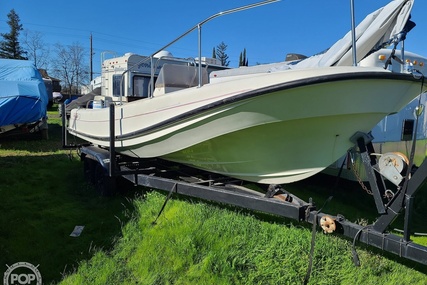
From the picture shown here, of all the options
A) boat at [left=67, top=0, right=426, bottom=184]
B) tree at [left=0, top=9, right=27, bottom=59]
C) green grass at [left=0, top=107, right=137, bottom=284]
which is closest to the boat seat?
boat at [left=67, top=0, right=426, bottom=184]

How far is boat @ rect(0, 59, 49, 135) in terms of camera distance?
8117 millimetres

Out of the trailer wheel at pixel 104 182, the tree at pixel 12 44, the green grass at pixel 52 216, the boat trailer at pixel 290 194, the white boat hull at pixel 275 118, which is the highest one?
the tree at pixel 12 44

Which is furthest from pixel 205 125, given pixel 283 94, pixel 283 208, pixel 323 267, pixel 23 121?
pixel 23 121

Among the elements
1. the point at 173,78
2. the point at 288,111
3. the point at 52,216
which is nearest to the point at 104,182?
the point at 52,216

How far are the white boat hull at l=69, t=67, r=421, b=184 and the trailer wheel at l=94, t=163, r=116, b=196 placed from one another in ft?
3.44

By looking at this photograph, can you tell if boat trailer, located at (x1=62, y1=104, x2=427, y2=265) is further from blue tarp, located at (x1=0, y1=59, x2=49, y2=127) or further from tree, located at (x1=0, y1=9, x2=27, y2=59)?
tree, located at (x1=0, y1=9, x2=27, y2=59)

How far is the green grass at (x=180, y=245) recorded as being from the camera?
2744mm

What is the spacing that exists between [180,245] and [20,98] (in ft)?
23.6

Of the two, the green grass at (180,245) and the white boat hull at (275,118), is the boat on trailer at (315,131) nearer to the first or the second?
the white boat hull at (275,118)

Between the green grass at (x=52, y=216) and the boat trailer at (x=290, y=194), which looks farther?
the green grass at (x=52, y=216)

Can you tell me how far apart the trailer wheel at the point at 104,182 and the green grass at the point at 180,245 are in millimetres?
120

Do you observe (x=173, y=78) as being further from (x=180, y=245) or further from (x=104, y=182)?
(x=180, y=245)

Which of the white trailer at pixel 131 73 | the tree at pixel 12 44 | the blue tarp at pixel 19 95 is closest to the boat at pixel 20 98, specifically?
the blue tarp at pixel 19 95

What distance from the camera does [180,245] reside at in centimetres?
305
